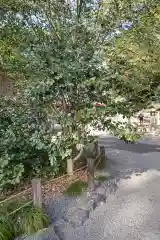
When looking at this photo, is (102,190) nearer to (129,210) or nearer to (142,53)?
(129,210)

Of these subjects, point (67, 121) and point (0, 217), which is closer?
point (0, 217)

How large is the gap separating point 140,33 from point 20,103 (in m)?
4.21

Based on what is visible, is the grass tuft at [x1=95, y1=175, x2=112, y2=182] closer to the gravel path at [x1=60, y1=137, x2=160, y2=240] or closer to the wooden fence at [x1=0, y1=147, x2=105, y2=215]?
the gravel path at [x1=60, y1=137, x2=160, y2=240]

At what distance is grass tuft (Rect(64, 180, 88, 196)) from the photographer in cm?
506

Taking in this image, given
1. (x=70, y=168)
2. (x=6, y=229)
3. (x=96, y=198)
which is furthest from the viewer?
(x=70, y=168)

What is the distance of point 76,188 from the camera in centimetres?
523

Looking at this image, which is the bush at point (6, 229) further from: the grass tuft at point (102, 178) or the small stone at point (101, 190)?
the grass tuft at point (102, 178)

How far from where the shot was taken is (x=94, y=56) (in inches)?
176

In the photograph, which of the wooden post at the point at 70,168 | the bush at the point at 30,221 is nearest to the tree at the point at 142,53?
the wooden post at the point at 70,168

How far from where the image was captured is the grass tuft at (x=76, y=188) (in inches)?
199

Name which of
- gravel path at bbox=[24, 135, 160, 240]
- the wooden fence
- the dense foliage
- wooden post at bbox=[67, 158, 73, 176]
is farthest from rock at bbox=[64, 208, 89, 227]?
wooden post at bbox=[67, 158, 73, 176]

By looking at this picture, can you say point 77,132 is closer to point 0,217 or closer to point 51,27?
point 0,217

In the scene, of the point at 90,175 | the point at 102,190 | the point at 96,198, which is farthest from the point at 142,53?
the point at 96,198

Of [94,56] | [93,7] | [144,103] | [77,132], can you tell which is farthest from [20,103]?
[144,103]
